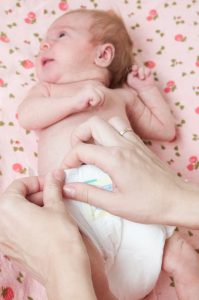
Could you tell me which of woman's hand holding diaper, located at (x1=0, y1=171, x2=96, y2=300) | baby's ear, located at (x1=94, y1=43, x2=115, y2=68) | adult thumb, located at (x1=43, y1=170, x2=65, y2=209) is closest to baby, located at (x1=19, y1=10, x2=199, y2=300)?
baby's ear, located at (x1=94, y1=43, x2=115, y2=68)

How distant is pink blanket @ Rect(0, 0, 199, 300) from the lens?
4.62 feet

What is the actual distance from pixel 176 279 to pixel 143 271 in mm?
122

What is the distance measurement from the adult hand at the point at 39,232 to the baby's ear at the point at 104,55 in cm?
73

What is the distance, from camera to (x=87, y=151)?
3.09ft

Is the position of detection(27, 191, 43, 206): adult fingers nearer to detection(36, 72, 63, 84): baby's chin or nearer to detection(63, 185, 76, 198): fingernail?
detection(63, 185, 76, 198): fingernail

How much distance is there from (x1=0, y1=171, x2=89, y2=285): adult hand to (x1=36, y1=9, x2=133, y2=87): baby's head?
64cm

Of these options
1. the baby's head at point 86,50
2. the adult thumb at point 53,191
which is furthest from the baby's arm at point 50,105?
the adult thumb at point 53,191

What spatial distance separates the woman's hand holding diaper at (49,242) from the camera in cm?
77

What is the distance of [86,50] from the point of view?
1536 millimetres

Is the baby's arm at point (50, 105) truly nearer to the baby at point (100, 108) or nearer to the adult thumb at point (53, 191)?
the baby at point (100, 108)

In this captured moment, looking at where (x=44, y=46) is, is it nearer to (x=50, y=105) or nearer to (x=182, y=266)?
(x=50, y=105)

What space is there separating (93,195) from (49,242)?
151 millimetres

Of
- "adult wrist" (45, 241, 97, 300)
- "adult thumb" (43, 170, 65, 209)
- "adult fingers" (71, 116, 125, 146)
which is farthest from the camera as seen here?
"adult fingers" (71, 116, 125, 146)

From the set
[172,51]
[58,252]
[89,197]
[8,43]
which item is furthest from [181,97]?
[58,252]
